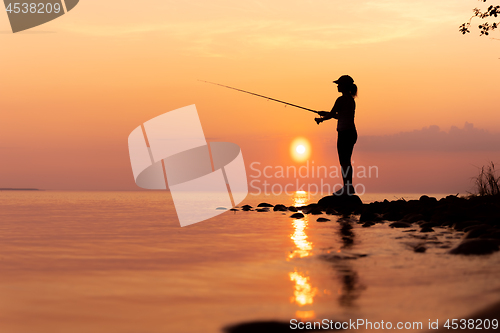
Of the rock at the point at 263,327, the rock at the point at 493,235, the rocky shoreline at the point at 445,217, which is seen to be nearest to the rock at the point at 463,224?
the rocky shoreline at the point at 445,217

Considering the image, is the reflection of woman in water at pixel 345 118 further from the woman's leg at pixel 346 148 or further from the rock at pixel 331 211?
the rock at pixel 331 211

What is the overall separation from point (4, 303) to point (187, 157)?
401 inches

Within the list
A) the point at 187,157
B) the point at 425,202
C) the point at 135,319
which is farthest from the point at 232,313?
the point at 425,202

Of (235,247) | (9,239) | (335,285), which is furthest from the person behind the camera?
(9,239)

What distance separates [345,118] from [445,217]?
16.3ft

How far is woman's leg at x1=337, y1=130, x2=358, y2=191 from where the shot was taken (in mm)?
14195

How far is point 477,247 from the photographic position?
572 cm

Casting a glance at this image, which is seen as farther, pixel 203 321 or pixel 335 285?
pixel 335 285

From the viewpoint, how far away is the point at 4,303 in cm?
419

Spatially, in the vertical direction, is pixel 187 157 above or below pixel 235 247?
above

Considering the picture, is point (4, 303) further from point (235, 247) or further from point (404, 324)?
point (235, 247)

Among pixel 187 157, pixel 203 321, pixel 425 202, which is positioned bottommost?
pixel 425 202

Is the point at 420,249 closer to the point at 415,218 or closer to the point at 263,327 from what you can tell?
the point at 263,327

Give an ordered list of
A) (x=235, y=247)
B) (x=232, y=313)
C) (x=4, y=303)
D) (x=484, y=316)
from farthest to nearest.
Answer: (x=235, y=247)
(x=4, y=303)
(x=232, y=313)
(x=484, y=316)
